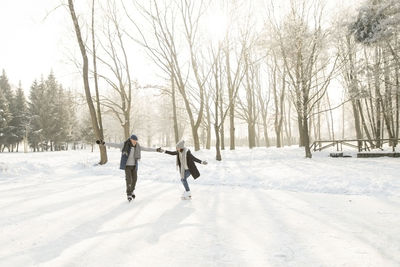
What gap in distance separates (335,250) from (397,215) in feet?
8.39

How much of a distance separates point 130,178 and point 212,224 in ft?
10.4

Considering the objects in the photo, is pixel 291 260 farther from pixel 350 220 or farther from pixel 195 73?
pixel 195 73

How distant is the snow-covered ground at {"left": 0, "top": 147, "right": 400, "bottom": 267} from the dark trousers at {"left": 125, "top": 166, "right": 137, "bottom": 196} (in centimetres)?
35

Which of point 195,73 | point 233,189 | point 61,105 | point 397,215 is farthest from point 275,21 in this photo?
point 61,105

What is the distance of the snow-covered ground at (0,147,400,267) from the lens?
336 centimetres

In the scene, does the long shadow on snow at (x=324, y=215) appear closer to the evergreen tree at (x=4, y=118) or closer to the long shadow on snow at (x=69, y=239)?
the long shadow on snow at (x=69, y=239)

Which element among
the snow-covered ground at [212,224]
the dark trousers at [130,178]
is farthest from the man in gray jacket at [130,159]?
the snow-covered ground at [212,224]

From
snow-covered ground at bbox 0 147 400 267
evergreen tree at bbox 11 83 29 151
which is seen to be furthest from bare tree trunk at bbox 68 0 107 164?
evergreen tree at bbox 11 83 29 151

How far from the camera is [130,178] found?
23.1 feet

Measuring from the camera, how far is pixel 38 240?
403 centimetres

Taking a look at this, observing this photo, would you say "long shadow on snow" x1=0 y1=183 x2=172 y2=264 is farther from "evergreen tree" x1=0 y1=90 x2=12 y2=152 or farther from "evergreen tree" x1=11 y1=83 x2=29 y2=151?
"evergreen tree" x1=11 y1=83 x2=29 y2=151

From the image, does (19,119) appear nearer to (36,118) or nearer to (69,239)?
(36,118)

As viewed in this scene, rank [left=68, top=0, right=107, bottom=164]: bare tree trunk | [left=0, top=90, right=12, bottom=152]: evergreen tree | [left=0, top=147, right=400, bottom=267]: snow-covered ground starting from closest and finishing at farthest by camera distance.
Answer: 1. [left=0, top=147, right=400, bottom=267]: snow-covered ground
2. [left=68, top=0, right=107, bottom=164]: bare tree trunk
3. [left=0, top=90, right=12, bottom=152]: evergreen tree

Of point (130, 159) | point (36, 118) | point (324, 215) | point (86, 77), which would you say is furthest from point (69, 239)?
point (36, 118)
